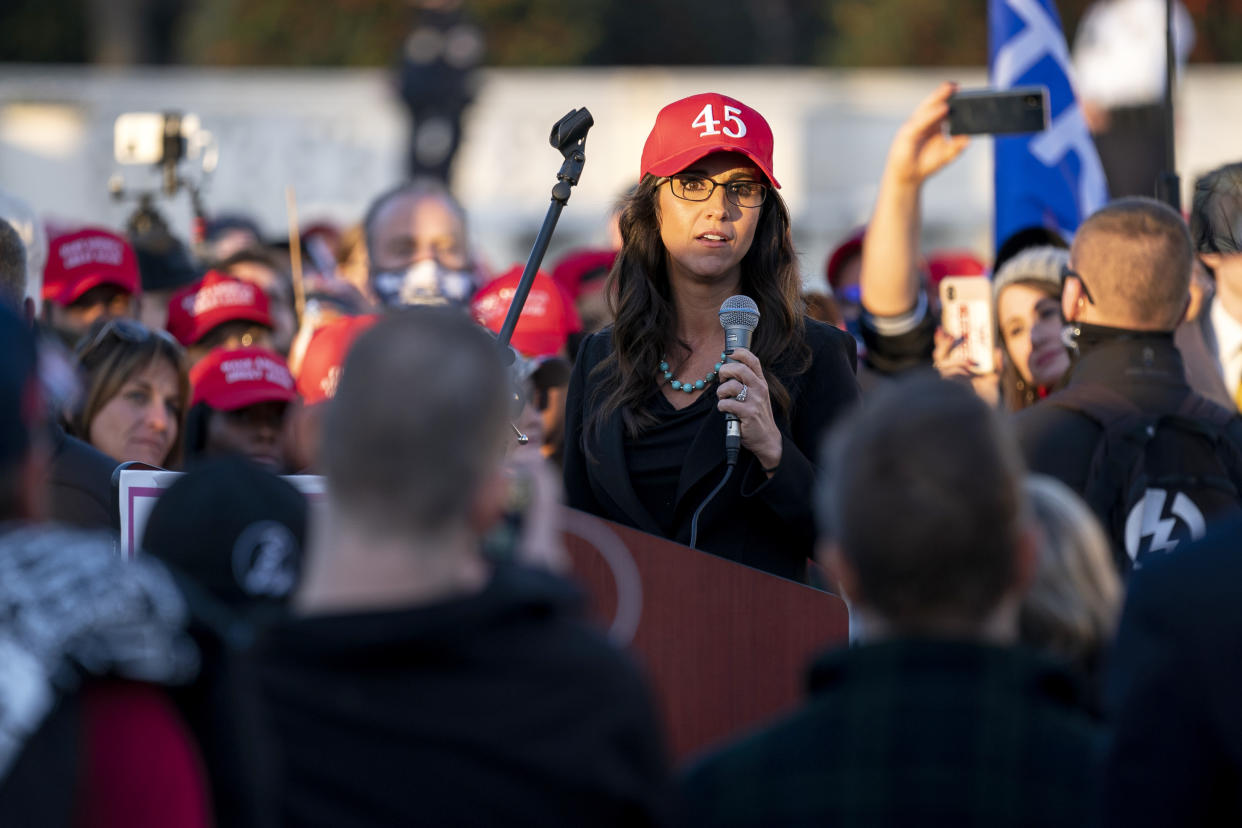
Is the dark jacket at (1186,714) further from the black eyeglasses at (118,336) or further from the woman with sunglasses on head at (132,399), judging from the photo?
the black eyeglasses at (118,336)

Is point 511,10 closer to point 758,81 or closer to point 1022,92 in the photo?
point 758,81

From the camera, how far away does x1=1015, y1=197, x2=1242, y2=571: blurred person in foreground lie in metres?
3.82

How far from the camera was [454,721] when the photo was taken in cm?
207

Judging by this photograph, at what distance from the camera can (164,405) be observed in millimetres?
5059

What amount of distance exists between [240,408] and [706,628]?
2.51 meters

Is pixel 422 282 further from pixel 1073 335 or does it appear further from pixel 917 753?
pixel 917 753

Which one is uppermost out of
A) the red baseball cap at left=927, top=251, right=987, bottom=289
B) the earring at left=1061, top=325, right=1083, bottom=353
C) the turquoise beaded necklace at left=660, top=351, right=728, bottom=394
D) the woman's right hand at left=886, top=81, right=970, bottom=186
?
the woman's right hand at left=886, top=81, right=970, bottom=186

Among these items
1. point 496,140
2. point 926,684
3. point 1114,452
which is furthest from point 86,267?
point 496,140

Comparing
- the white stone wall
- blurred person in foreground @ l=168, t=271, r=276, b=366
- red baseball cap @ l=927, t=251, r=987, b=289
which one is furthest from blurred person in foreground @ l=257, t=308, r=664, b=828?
Answer: the white stone wall

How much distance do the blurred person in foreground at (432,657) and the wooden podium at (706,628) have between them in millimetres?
795

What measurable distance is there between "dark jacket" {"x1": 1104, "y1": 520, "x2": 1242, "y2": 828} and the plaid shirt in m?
0.05

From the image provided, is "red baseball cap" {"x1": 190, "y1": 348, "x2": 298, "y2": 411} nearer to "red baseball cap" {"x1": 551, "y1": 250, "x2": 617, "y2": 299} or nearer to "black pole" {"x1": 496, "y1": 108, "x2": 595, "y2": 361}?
"black pole" {"x1": 496, "y1": 108, "x2": 595, "y2": 361}

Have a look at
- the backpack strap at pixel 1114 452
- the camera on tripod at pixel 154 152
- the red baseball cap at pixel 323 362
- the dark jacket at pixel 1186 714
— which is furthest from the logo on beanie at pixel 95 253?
the dark jacket at pixel 1186 714

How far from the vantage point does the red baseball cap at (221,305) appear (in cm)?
640
